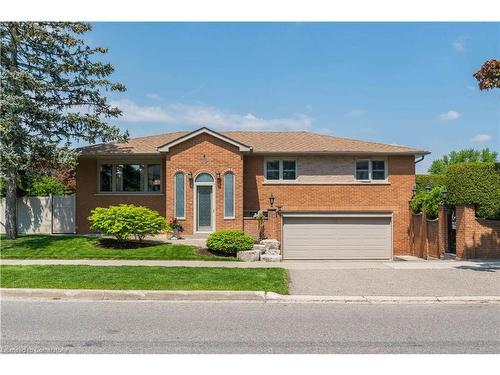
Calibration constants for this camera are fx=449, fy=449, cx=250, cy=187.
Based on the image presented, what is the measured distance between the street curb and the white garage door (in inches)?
379

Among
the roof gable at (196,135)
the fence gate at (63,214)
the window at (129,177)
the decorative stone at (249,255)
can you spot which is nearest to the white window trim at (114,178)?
the window at (129,177)

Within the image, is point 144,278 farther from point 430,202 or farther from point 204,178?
point 430,202

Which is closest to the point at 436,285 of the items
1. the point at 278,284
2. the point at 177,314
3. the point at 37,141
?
the point at 278,284

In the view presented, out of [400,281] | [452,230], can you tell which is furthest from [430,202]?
[400,281]

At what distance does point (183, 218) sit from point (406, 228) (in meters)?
10.5

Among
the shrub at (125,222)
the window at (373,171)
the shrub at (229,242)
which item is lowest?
the shrub at (229,242)

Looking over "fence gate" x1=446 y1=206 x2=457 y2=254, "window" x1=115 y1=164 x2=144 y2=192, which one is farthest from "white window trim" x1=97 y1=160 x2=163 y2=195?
"fence gate" x1=446 y1=206 x2=457 y2=254

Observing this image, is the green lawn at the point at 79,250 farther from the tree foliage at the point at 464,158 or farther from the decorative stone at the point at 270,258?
the tree foliage at the point at 464,158

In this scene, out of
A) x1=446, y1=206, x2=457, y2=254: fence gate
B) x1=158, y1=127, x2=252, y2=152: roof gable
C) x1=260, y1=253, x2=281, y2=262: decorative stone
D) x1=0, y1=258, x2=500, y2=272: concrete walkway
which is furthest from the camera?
x1=158, y1=127, x2=252, y2=152: roof gable

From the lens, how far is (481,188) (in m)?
15.5

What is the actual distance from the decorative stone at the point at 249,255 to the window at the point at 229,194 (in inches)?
172

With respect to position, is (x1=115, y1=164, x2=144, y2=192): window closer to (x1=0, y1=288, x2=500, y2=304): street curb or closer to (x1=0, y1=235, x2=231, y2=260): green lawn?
(x1=0, y1=235, x2=231, y2=260): green lawn

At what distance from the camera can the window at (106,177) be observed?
2130cm

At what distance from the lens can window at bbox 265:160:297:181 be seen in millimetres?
21344
